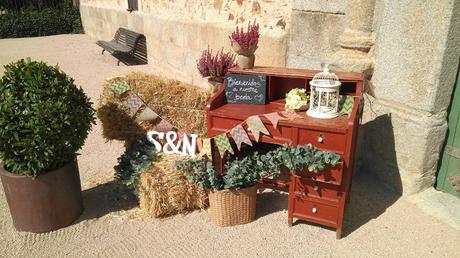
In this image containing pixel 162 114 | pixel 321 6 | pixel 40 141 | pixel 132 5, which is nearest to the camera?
pixel 40 141

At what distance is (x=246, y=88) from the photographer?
344cm

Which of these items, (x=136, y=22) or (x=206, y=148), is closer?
(x=206, y=148)

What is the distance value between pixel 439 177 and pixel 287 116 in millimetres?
1762

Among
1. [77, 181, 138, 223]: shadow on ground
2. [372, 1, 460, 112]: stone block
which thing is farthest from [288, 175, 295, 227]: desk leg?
[77, 181, 138, 223]: shadow on ground

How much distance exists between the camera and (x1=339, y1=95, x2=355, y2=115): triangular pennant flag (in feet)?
10.2

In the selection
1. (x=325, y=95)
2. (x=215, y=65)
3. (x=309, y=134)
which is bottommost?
(x=309, y=134)

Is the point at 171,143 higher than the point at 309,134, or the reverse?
the point at 309,134

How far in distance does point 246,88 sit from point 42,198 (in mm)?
1979

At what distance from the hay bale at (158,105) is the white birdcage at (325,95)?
3.68ft

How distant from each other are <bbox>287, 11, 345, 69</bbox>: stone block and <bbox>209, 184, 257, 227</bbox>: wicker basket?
1712 mm

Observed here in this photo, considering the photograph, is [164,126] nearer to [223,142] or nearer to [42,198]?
[223,142]

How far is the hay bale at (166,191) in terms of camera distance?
3.36 metres

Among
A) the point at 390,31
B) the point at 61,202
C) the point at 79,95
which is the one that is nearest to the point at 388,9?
the point at 390,31

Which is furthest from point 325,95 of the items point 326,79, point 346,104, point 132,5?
point 132,5
